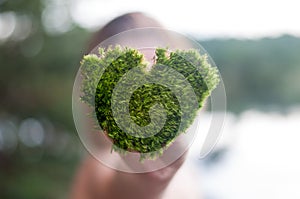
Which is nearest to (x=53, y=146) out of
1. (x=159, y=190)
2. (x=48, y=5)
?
(x=48, y=5)

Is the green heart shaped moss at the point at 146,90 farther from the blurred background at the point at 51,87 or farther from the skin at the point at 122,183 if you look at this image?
the blurred background at the point at 51,87

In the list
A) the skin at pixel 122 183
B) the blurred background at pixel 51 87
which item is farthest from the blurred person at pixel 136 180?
the blurred background at pixel 51 87

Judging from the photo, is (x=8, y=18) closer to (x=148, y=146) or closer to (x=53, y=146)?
(x=53, y=146)

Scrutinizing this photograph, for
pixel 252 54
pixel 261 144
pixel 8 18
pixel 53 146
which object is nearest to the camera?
pixel 261 144

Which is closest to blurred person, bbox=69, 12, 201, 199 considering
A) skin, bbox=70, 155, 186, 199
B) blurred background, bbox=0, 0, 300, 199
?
skin, bbox=70, 155, 186, 199

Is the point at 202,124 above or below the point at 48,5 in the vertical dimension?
below

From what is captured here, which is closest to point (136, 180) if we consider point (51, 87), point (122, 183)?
point (122, 183)

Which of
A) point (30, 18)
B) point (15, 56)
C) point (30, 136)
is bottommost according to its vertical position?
point (30, 136)
